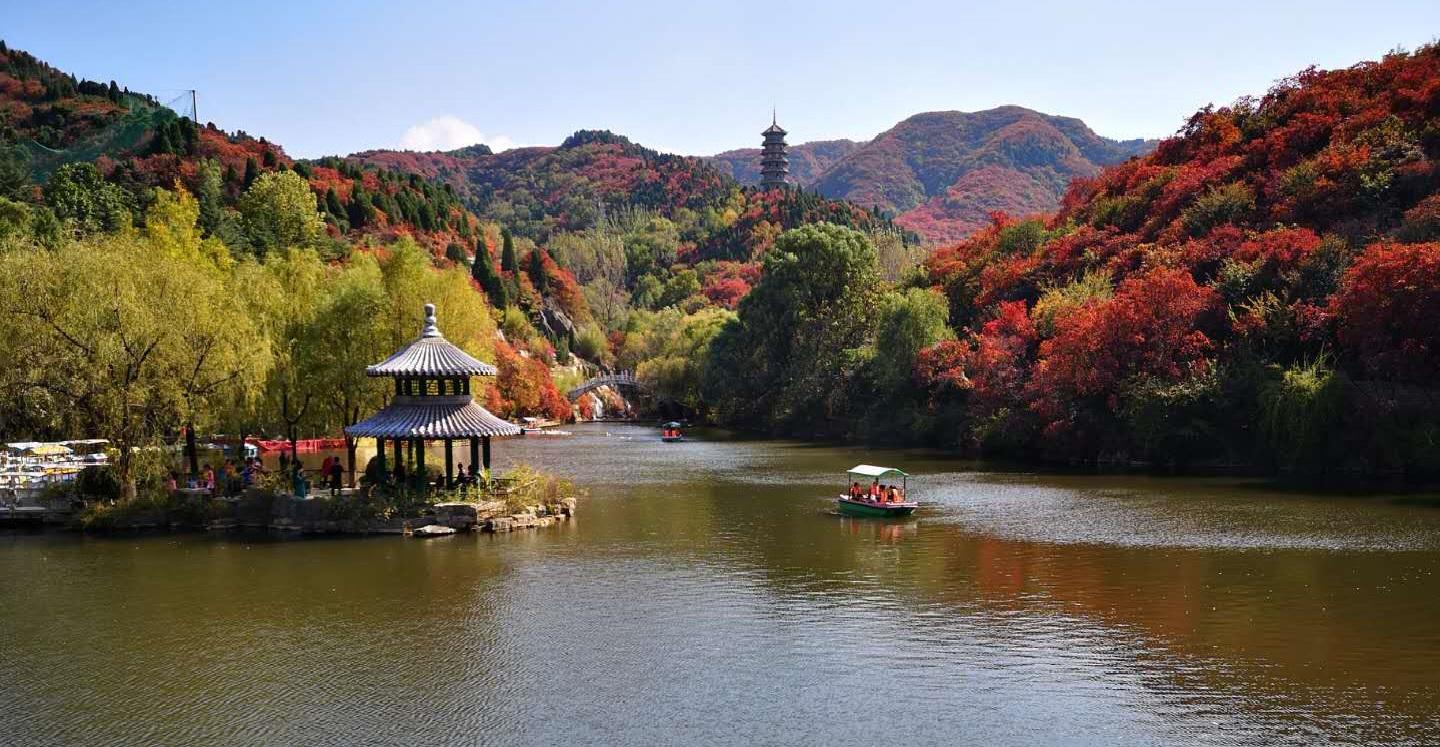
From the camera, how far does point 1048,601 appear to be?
22.2m

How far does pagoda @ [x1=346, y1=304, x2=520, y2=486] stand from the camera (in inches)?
1206

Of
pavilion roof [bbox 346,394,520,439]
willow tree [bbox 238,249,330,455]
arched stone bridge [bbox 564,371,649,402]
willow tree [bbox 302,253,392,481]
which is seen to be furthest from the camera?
arched stone bridge [bbox 564,371,649,402]

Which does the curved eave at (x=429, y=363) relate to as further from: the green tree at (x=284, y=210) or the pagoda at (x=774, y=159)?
the pagoda at (x=774, y=159)

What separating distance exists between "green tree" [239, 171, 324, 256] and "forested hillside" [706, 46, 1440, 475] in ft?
121


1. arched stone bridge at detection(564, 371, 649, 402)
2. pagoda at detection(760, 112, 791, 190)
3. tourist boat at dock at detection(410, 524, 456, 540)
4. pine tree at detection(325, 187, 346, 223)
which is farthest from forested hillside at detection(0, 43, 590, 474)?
pagoda at detection(760, 112, 791, 190)

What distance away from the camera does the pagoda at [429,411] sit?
30.6 m

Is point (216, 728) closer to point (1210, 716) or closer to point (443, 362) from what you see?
point (1210, 716)

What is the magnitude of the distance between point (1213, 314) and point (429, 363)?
33.8 m

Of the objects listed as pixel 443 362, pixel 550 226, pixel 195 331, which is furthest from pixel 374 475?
pixel 550 226

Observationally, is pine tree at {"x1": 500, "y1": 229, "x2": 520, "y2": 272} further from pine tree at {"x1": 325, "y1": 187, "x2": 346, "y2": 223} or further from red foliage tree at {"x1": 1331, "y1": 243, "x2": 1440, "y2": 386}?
red foliage tree at {"x1": 1331, "y1": 243, "x2": 1440, "y2": 386}

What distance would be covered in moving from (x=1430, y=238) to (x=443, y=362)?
37.2m

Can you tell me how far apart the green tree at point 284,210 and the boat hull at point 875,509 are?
183 feet

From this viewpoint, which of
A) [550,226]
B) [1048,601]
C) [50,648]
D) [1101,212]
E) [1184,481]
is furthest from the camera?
[550,226]

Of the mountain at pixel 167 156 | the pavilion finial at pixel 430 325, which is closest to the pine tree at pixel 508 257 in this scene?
the mountain at pixel 167 156
